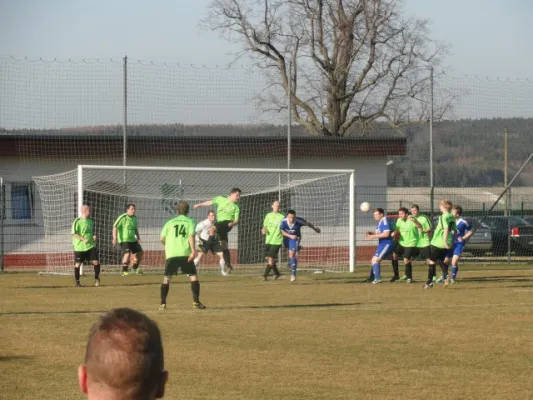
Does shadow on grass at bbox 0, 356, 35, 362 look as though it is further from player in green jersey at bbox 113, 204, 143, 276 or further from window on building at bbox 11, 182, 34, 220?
window on building at bbox 11, 182, 34, 220

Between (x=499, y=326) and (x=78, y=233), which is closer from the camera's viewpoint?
(x=499, y=326)

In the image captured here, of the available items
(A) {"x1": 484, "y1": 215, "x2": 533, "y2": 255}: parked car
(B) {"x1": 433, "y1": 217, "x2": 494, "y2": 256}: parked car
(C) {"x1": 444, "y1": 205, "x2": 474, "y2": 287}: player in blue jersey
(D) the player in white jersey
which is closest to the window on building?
(D) the player in white jersey

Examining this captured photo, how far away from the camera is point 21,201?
30750 millimetres

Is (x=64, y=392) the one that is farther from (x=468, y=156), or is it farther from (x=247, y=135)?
(x=468, y=156)

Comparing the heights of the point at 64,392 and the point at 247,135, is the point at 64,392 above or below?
below

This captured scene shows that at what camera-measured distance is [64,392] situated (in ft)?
31.7

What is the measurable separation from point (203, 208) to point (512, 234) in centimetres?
1044

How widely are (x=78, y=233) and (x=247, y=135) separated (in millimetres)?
10907

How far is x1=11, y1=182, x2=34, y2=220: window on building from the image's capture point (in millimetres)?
30672

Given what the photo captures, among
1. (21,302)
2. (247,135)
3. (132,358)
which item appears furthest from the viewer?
(247,135)

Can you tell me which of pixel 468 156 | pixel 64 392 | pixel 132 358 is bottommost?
pixel 64 392

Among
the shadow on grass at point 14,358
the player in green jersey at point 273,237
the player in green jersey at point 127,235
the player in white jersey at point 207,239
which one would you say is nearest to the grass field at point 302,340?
the shadow on grass at point 14,358

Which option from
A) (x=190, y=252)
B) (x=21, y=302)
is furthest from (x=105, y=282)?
(x=190, y=252)

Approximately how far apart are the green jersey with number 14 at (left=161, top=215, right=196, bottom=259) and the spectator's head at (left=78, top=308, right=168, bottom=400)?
1388 centimetres
